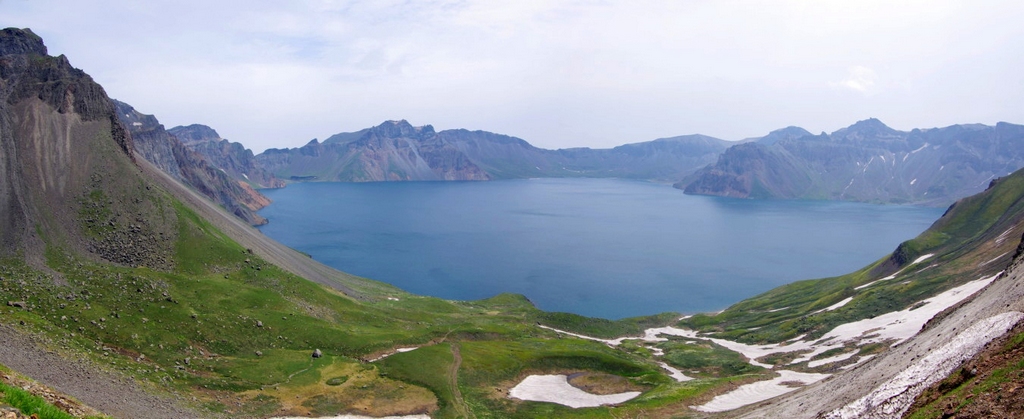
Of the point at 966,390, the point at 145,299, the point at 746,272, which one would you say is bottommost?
the point at 746,272

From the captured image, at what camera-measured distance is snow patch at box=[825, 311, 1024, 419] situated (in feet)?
89.1

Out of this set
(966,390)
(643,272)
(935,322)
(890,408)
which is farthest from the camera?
(643,272)

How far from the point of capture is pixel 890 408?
26.8m

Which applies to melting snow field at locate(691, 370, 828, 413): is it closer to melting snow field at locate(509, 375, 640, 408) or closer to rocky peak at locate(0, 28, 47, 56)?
melting snow field at locate(509, 375, 640, 408)

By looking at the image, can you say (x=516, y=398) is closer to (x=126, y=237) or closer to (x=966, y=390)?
(x=966, y=390)

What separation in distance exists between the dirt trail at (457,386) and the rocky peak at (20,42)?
105426 millimetres

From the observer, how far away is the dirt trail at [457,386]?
53.8 m

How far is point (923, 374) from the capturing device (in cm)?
2878

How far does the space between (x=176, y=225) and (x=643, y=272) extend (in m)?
136

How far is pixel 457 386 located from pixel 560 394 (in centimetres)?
1183

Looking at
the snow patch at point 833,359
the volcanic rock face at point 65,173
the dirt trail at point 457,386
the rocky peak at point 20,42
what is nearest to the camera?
the dirt trail at point 457,386

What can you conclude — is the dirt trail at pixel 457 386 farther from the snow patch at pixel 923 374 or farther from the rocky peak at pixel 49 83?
the rocky peak at pixel 49 83

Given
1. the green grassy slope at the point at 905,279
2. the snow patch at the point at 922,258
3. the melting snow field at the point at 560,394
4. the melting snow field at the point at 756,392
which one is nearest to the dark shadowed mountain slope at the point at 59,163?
the melting snow field at the point at 560,394

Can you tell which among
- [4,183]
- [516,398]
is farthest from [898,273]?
[4,183]
